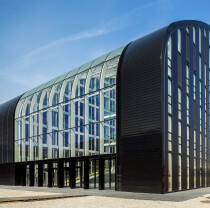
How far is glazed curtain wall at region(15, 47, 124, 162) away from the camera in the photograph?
26.5 meters

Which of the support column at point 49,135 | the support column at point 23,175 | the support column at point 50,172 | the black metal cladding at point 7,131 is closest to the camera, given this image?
the support column at point 50,172

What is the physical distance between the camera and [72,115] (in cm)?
2983

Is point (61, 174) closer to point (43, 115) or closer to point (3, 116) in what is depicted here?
point (43, 115)

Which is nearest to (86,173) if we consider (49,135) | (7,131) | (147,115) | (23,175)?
(49,135)

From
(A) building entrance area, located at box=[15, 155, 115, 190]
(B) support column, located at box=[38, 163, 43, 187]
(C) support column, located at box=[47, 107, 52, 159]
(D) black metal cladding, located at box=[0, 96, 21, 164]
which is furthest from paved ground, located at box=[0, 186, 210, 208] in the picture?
(D) black metal cladding, located at box=[0, 96, 21, 164]

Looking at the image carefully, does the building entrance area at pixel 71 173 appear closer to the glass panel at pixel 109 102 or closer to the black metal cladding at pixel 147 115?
the black metal cladding at pixel 147 115

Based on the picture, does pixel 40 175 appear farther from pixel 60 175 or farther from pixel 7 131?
pixel 7 131

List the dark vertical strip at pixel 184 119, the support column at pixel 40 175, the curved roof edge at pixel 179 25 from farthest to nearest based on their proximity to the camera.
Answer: the support column at pixel 40 175
the dark vertical strip at pixel 184 119
the curved roof edge at pixel 179 25

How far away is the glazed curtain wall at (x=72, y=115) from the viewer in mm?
26547

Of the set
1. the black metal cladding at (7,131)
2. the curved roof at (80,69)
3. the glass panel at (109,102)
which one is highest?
the curved roof at (80,69)

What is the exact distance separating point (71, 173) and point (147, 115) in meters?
10.3

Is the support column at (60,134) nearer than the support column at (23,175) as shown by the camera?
Yes

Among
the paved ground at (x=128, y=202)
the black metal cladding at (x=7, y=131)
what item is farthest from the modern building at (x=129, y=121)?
the paved ground at (x=128, y=202)

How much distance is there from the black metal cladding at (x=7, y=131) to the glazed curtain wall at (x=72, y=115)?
1327 millimetres
